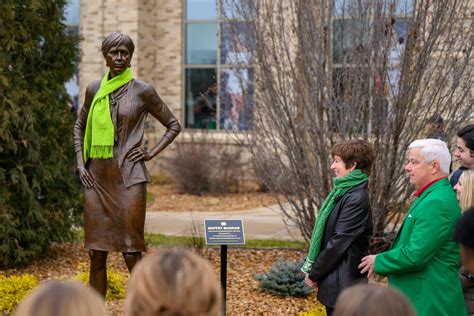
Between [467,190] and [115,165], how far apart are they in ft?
9.40

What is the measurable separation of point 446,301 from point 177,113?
16.3 m

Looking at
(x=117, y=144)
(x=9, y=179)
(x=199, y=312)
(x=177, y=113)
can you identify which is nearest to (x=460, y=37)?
(x=117, y=144)

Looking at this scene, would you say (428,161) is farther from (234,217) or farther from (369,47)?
(234,217)

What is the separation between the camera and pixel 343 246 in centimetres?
521

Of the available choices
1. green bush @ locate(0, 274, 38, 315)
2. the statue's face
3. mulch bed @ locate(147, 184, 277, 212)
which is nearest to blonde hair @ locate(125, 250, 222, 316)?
the statue's face

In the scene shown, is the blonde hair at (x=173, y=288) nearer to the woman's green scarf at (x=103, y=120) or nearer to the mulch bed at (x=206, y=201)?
the woman's green scarf at (x=103, y=120)

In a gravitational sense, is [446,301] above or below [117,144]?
below

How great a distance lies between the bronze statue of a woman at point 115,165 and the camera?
643cm

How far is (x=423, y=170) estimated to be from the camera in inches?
189

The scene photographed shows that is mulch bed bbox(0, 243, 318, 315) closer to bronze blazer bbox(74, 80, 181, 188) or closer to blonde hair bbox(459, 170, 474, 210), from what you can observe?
bronze blazer bbox(74, 80, 181, 188)

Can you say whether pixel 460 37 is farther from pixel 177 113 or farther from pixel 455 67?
pixel 177 113

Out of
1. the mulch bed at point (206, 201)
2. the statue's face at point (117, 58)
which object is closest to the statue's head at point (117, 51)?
the statue's face at point (117, 58)

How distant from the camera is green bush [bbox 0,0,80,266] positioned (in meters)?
9.08

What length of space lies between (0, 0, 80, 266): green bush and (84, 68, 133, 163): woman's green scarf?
2.77 metres
